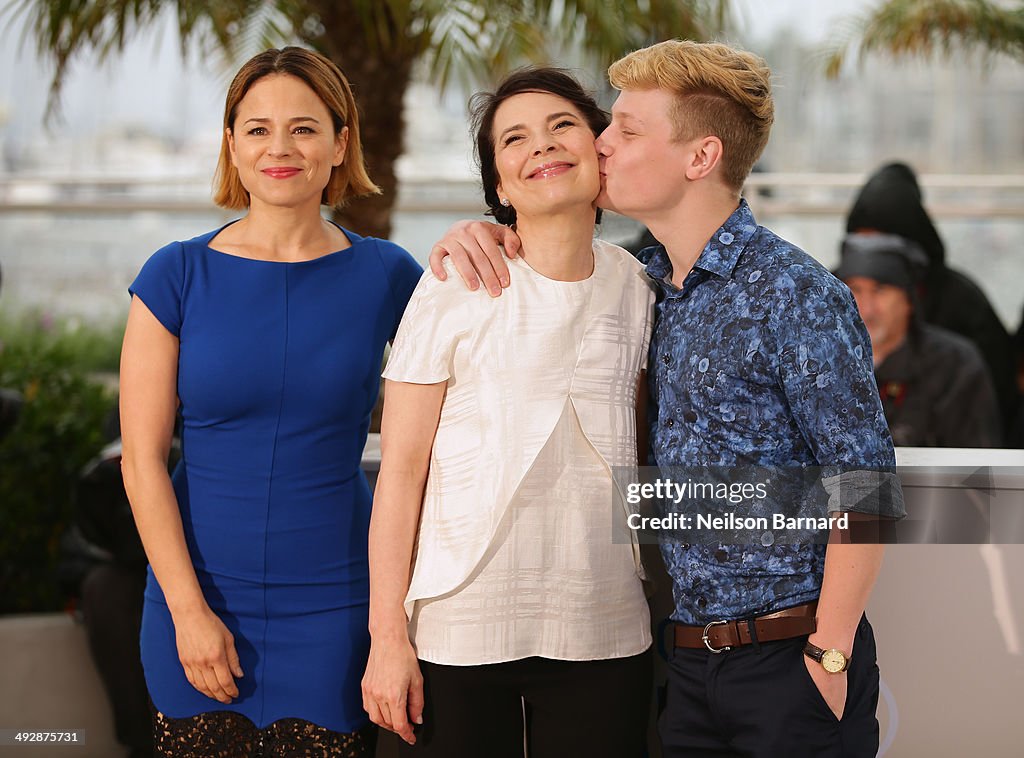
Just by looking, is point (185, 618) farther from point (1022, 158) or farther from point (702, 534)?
point (1022, 158)

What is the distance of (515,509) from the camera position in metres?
1.70

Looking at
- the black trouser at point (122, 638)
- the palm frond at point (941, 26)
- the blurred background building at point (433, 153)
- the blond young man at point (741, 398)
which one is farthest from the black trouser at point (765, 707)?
the blurred background building at point (433, 153)

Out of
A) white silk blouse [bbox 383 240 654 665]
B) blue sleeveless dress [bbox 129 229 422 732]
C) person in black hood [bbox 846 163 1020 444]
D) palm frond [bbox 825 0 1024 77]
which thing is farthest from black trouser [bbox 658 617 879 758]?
palm frond [bbox 825 0 1024 77]

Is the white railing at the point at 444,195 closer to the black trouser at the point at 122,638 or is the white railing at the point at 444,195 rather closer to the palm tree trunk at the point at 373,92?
the palm tree trunk at the point at 373,92

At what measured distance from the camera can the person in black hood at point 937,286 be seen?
17.6 ft

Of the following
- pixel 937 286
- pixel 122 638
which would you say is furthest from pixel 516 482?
pixel 937 286

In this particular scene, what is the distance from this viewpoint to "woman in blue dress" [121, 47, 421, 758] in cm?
179

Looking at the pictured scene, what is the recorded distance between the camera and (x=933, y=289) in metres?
5.44

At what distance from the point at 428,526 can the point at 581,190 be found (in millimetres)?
601

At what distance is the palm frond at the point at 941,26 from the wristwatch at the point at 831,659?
656cm

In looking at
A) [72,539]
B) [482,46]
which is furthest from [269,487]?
[482,46]

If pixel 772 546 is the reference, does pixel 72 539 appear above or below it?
below

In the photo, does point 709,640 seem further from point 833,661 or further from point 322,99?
point 322,99

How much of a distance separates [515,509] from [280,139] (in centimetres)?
74
